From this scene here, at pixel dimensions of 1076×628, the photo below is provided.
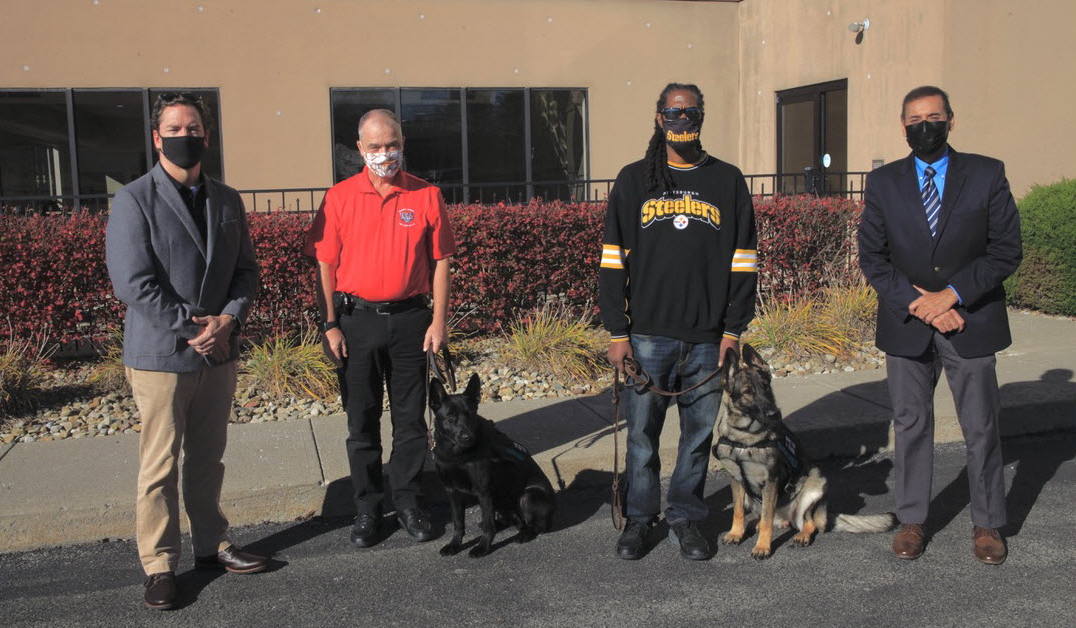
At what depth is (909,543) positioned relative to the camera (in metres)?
4.23

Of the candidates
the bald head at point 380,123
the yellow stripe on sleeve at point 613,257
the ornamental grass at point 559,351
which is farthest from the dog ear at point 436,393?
the ornamental grass at point 559,351

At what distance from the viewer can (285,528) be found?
15.8ft

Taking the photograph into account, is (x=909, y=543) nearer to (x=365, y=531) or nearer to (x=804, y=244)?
(x=365, y=531)

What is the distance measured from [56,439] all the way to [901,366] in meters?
5.01

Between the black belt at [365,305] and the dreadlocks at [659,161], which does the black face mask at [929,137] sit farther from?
the black belt at [365,305]

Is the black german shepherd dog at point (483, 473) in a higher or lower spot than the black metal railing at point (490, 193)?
lower

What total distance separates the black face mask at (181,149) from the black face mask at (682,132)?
196cm

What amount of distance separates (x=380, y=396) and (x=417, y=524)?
643mm

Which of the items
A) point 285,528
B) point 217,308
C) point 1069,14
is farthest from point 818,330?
point 1069,14

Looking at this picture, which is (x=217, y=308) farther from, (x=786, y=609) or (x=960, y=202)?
(x=960, y=202)

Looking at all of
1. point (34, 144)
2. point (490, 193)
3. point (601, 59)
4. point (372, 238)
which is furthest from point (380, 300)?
point (601, 59)

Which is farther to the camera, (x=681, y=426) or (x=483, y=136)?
(x=483, y=136)

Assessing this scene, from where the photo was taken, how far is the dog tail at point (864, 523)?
4.45 m

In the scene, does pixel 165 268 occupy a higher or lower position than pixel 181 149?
lower
